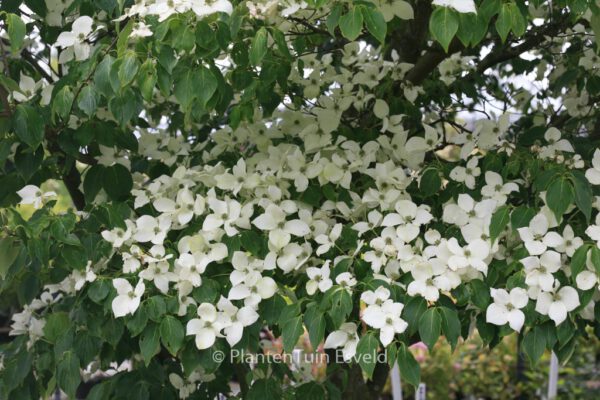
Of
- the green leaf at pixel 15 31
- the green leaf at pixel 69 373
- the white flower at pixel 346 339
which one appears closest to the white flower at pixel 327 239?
the white flower at pixel 346 339

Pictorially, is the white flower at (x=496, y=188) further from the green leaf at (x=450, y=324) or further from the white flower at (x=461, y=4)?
the white flower at (x=461, y=4)

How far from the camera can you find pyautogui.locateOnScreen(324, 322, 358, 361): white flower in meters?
1.73

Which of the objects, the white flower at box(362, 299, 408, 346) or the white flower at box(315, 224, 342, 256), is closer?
the white flower at box(362, 299, 408, 346)

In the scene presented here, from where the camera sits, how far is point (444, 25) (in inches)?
57.5

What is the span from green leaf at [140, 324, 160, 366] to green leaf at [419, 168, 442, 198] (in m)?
0.65

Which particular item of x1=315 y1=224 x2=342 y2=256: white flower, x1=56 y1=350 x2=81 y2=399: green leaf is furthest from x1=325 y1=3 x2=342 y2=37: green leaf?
x1=56 y1=350 x2=81 y2=399: green leaf

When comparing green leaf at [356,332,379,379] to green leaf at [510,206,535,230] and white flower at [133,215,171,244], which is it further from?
white flower at [133,215,171,244]

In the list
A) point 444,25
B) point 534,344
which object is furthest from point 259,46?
point 534,344

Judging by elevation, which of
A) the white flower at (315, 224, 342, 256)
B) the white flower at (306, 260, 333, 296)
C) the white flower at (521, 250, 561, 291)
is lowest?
the white flower at (306, 260, 333, 296)

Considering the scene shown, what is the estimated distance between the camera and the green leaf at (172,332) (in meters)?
1.76

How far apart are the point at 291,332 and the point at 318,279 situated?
5.6 inches

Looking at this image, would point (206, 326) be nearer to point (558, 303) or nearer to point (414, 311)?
point (414, 311)

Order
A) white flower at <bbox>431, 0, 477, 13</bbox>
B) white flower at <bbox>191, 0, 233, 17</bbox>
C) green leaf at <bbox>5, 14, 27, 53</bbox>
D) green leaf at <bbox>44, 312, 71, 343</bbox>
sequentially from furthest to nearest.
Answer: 1. green leaf at <bbox>44, 312, 71, 343</bbox>
2. green leaf at <bbox>5, 14, 27, 53</bbox>
3. white flower at <bbox>191, 0, 233, 17</bbox>
4. white flower at <bbox>431, 0, 477, 13</bbox>

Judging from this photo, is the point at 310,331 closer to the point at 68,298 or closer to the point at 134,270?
the point at 134,270
